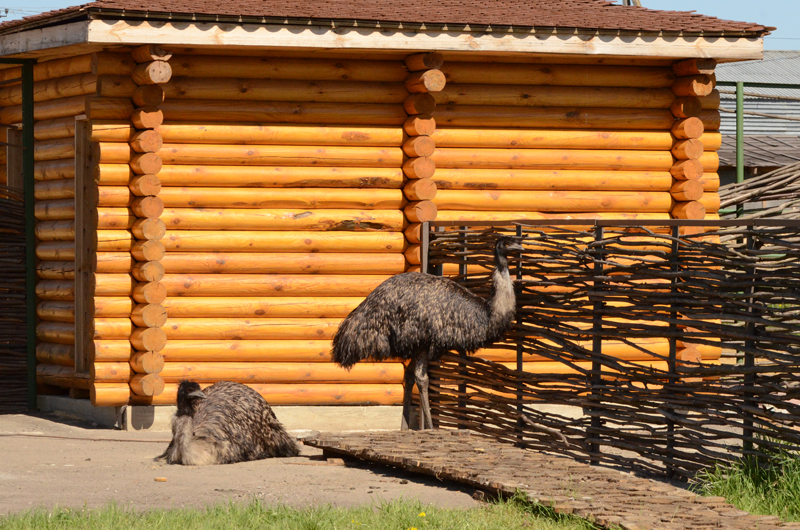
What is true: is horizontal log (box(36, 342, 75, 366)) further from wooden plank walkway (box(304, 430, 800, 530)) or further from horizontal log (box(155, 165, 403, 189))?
wooden plank walkway (box(304, 430, 800, 530))

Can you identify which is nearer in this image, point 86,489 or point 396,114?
point 86,489

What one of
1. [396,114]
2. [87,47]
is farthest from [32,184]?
[396,114]

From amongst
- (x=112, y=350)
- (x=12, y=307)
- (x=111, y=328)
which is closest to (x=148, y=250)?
(x=111, y=328)

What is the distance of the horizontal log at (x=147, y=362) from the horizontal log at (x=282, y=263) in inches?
35.3

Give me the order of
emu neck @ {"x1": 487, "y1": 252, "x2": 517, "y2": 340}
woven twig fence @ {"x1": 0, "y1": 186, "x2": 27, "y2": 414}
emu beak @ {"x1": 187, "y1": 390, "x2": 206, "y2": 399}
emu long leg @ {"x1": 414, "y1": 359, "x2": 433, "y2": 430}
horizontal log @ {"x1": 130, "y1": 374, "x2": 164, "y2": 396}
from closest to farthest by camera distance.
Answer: emu beak @ {"x1": 187, "y1": 390, "x2": 206, "y2": 399} < emu neck @ {"x1": 487, "y1": 252, "x2": 517, "y2": 340} < emu long leg @ {"x1": 414, "y1": 359, "x2": 433, "y2": 430} < horizontal log @ {"x1": 130, "y1": 374, "x2": 164, "y2": 396} < woven twig fence @ {"x1": 0, "y1": 186, "x2": 27, "y2": 414}

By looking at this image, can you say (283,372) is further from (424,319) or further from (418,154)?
(418,154)

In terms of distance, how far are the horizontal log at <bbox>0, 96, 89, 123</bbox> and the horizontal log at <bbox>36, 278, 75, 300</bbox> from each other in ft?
6.34

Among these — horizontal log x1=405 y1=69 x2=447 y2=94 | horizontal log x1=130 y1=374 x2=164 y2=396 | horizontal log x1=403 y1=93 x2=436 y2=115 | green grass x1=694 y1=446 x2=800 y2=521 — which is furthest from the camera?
horizontal log x1=403 y1=93 x2=436 y2=115

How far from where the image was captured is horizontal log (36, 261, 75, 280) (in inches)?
488

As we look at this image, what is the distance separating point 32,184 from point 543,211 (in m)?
6.06

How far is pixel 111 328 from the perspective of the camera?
11.2 meters

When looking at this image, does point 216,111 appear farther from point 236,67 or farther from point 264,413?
point 264,413

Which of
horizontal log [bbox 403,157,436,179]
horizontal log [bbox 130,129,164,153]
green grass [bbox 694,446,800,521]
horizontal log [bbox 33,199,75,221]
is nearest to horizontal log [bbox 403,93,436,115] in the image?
horizontal log [bbox 403,157,436,179]

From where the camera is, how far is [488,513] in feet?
23.8
